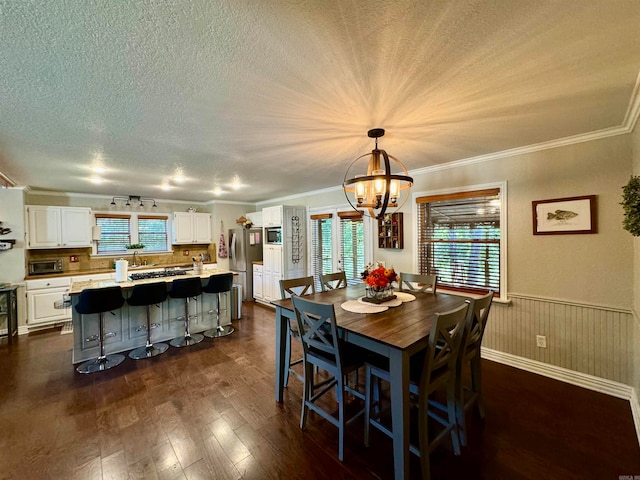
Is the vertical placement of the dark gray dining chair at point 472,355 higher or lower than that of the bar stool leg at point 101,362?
higher

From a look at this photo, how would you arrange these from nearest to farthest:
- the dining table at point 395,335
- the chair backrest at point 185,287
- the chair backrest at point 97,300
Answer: the dining table at point 395,335 → the chair backrest at point 97,300 → the chair backrest at point 185,287

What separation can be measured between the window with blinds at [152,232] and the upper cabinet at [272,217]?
2438 millimetres

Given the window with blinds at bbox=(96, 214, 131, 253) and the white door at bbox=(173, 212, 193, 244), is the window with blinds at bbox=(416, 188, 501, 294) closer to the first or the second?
the white door at bbox=(173, 212, 193, 244)

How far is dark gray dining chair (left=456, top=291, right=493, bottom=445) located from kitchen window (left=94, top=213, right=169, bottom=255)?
6.30 metres

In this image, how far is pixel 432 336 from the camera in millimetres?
1632

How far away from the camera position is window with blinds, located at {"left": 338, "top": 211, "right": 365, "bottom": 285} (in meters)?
4.68

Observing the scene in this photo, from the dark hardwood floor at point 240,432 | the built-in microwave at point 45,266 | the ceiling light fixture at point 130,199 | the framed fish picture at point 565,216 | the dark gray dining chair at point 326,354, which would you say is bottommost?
the dark hardwood floor at point 240,432

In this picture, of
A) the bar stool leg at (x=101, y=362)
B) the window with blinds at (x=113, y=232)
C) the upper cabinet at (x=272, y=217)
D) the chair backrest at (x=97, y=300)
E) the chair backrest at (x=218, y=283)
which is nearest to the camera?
the chair backrest at (x=97, y=300)

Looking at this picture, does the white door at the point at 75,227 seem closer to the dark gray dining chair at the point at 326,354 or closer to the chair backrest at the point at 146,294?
the chair backrest at the point at 146,294

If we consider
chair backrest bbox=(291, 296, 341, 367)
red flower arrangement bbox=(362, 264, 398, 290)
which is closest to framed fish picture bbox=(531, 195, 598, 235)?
red flower arrangement bbox=(362, 264, 398, 290)

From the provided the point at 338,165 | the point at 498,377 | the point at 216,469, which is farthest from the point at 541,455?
the point at 338,165

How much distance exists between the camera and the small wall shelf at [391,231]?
4031 millimetres

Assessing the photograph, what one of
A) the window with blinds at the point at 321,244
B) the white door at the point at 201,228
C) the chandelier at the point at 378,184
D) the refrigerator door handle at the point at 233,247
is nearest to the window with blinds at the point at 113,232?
the white door at the point at 201,228

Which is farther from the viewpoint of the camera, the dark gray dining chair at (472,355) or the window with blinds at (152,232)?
the window with blinds at (152,232)
